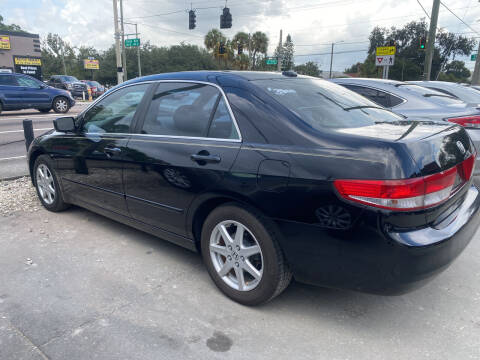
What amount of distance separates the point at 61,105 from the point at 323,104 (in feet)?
55.2

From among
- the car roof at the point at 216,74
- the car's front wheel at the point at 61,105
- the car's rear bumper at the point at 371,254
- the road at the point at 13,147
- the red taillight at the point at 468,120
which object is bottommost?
→ the road at the point at 13,147

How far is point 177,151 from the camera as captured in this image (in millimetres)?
3023

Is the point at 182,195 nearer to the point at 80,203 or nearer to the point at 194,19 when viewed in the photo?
the point at 80,203

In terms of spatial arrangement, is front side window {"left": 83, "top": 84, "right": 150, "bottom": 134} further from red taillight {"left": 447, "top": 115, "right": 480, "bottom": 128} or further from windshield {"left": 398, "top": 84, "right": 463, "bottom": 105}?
windshield {"left": 398, "top": 84, "right": 463, "bottom": 105}

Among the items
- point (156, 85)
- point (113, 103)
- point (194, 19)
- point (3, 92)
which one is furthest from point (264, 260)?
point (194, 19)

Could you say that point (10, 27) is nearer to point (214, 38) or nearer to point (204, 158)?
point (214, 38)

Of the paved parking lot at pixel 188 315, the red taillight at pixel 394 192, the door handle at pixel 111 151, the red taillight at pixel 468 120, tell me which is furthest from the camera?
the red taillight at pixel 468 120

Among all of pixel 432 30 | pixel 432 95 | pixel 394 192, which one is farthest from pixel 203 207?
pixel 432 30

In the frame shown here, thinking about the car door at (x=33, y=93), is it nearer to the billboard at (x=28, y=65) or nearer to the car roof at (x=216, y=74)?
the car roof at (x=216, y=74)

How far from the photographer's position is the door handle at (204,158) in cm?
274

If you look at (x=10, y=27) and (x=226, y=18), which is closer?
(x=226, y=18)

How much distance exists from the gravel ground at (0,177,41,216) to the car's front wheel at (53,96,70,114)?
12221 millimetres

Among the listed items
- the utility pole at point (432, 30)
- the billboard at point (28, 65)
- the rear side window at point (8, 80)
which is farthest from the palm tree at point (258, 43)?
the rear side window at point (8, 80)

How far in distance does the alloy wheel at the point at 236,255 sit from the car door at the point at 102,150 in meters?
1.20
